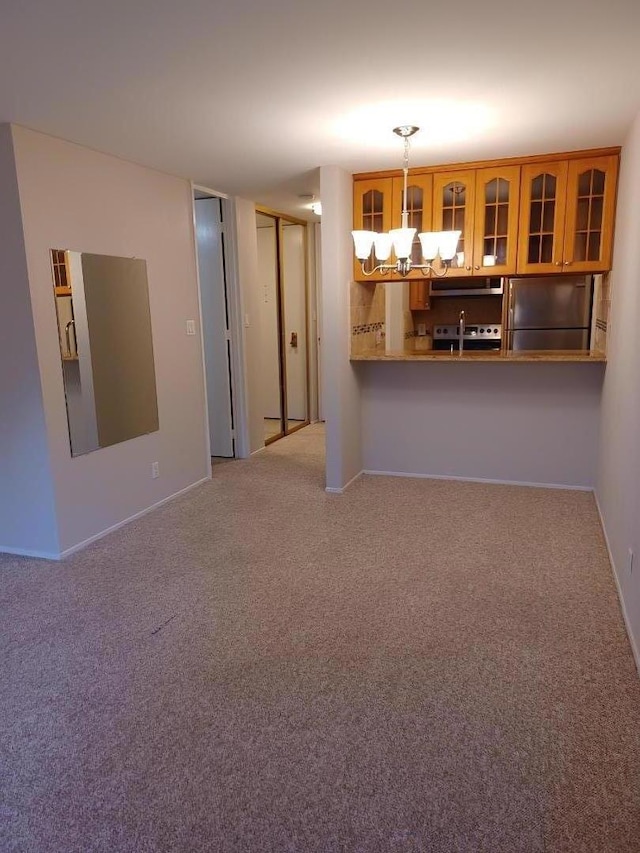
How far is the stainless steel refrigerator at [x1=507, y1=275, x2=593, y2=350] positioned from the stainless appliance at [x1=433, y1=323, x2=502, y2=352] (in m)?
0.23

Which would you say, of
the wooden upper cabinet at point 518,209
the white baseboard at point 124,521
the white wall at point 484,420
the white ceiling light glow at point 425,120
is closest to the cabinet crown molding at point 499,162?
the wooden upper cabinet at point 518,209

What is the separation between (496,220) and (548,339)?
1868 millimetres

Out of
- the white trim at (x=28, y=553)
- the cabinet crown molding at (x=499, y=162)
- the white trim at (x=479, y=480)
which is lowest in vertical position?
the white trim at (x=28, y=553)

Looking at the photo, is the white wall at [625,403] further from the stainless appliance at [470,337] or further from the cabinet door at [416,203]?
the stainless appliance at [470,337]

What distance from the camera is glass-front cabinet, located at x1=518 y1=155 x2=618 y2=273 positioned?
12.1 feet

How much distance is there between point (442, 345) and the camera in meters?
6.11

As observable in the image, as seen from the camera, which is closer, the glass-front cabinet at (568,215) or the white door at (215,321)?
the glass-front cabinet at (568,215)

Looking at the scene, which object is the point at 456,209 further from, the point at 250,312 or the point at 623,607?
the point at 623,607

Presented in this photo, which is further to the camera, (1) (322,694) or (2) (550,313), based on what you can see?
(2) (550,313)

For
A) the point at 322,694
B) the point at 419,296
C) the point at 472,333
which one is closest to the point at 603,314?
the point at 472,333

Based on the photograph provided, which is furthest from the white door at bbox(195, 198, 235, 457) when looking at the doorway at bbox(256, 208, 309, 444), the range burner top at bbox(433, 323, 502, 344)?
the range burner top at bbox(433, 323, 502, 344)

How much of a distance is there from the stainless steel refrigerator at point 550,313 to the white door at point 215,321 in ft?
8.89

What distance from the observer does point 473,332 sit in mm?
5848

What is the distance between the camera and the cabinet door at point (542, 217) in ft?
12.3
